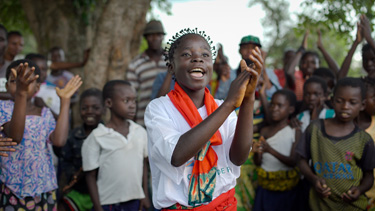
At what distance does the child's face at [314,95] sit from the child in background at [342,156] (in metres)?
0.87

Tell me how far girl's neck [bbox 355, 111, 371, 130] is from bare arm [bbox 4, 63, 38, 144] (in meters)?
3.01

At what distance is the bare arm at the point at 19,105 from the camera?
252cm

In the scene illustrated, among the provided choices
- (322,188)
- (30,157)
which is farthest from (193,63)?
(322,188)

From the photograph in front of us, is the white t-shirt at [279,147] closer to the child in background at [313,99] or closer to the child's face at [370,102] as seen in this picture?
the child in background at [313,99]

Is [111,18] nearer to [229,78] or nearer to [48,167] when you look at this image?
[229,78]

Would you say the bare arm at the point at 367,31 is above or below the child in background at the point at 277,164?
above

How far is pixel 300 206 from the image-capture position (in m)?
4.11

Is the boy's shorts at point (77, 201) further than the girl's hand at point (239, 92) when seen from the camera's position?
Yes

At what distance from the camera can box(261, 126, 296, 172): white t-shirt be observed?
412cm

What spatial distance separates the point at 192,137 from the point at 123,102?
2010 mm

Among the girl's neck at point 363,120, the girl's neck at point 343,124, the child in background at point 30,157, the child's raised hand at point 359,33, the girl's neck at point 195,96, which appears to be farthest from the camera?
the child's raised hand at point 359,33

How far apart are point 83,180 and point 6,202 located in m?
0.97

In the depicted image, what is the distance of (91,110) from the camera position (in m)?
4.14

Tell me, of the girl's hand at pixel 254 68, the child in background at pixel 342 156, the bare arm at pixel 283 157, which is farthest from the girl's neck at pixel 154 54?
the girl's hand at pixel 254 68
